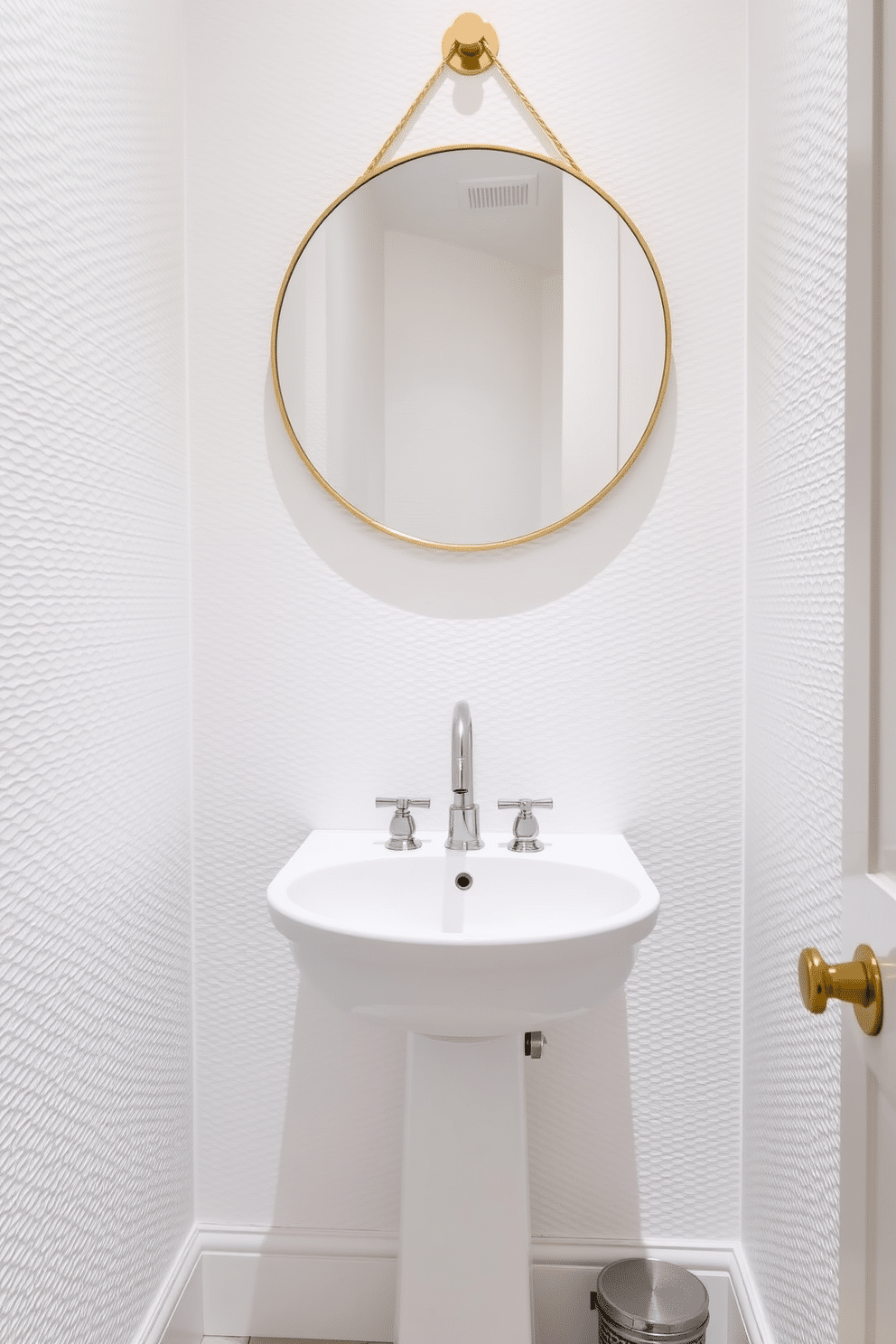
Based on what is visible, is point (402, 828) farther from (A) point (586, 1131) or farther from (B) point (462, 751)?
(A) point (586, 1131)

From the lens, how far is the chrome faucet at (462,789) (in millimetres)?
1401

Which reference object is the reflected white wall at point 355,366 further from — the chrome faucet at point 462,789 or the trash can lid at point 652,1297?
the trash can lid at point 652,1297

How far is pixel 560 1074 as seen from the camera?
5.12ft

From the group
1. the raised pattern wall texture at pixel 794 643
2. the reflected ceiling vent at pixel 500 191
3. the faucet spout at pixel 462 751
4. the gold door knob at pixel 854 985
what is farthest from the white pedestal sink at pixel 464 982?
the reflected ceiling vent at pixel 500 191

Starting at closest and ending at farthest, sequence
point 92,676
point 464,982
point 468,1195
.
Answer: point 464,982
point 92,676
point 468,1195

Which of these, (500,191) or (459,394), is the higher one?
(500,191)

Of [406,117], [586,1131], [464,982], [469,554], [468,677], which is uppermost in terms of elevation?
[406,117]

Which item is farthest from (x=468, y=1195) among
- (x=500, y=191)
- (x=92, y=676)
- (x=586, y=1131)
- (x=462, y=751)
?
(x=500, y=191)

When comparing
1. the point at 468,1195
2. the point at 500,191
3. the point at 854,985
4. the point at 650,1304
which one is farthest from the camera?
the point at 500,191

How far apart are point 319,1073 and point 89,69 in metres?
1.46

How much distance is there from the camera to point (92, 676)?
1188 mm

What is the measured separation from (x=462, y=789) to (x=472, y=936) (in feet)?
1.15

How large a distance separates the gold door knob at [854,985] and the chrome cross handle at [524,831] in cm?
83

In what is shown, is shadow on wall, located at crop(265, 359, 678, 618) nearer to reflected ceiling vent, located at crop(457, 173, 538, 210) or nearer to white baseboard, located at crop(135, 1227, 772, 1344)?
reflected ceiling vent, located at crop(457, 173, 538, 210)
